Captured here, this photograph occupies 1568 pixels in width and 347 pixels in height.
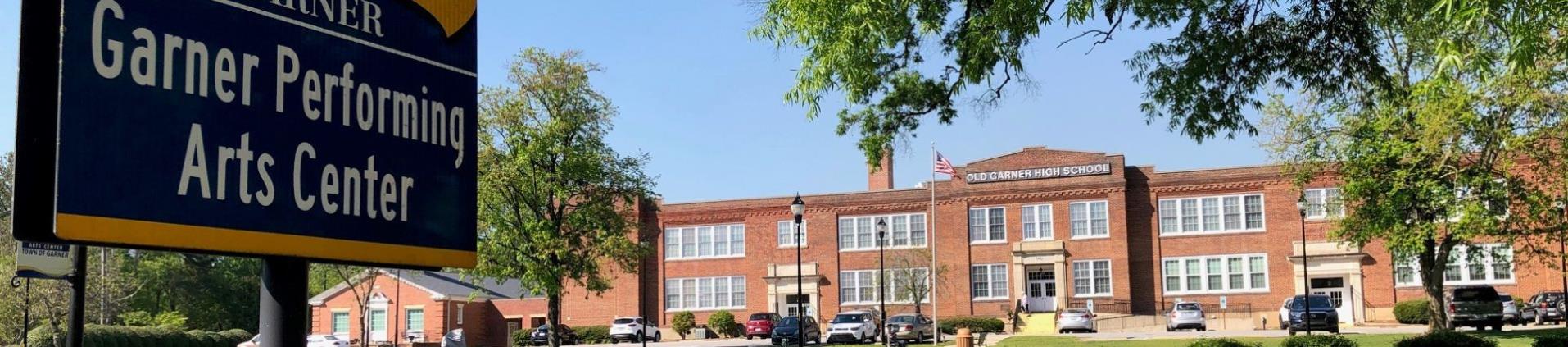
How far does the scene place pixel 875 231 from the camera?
61.8 meters

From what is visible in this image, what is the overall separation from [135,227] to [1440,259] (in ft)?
124

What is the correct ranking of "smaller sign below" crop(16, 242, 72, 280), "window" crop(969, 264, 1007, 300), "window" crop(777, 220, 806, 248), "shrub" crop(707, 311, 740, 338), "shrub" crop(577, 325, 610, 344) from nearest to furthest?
"smaller sign below" crop(16, 242, 72, 280) → "window" crop(969, 264, 1007, 300) → "shrub" crop(707, 311, 740, 338) → "shrub" crop(577, 325, 610, 344) → "window" crop(777, 220, 806, 248)

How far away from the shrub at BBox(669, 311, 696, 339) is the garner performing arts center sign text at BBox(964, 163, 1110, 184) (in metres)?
15.0

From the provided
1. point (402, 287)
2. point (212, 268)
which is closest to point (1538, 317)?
point (402, 287)

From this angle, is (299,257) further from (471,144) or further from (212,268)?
(212,268)

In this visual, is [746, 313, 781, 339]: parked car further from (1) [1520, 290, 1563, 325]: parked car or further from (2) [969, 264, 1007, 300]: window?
(1) [1520, 290, 1563, 325]: parked car

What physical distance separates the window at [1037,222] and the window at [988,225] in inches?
39.5

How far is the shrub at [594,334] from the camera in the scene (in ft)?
204

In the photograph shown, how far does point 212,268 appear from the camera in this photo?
3211 inches

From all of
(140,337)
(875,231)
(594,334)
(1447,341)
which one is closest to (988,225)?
(875,231)

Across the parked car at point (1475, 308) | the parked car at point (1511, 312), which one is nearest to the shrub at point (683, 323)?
the parked car at point (1475, 308)

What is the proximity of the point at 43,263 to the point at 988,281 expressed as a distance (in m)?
50.3

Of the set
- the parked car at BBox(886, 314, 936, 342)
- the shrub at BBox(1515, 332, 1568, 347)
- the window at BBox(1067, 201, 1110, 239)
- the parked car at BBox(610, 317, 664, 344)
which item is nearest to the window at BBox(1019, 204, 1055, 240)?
the window at BBox(1067, 201, 1110, 239)

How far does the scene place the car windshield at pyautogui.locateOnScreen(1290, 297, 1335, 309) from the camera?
4191 centimetres
